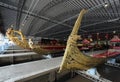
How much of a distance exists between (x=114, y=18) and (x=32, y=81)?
5760 mm

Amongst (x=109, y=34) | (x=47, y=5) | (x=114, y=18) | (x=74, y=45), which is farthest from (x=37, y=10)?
(x=109, y=34)

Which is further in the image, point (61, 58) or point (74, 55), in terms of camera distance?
point (61, 58)

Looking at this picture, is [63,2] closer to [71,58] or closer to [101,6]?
[101,6]

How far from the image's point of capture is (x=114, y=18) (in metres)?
6.32

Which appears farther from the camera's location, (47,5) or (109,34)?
(109,34)

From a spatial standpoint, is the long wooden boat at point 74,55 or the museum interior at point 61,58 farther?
the museum interior at point 61,58

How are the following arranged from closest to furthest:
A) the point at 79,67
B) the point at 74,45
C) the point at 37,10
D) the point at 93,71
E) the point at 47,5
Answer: the point at 74,45
the point at 79,67
the point at 93,71
the point at 47,5
the point at 37,10

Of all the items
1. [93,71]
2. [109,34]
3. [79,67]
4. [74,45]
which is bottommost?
[93,71]

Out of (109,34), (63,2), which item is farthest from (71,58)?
(109,34)

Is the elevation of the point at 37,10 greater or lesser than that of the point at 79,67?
greater

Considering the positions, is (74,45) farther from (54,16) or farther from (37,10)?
(54,16)

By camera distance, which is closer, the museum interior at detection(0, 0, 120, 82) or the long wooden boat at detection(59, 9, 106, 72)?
the long wooden boat at detection(59, 9, 106, 72)

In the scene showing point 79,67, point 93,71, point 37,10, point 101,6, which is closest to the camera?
point 79,67

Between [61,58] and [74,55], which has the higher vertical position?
[74,55]
